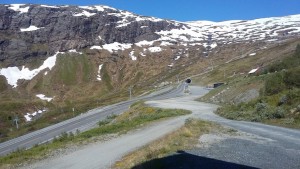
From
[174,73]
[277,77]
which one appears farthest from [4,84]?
[277,77]

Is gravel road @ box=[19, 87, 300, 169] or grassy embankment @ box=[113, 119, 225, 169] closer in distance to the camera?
gravel road @ box=[19, 87, 300, 169]

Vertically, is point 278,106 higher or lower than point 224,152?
lower

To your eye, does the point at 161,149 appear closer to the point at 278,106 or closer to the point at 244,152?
the point at 244,152

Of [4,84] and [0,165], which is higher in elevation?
[0,165]

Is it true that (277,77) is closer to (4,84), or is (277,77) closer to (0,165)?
(0,165)

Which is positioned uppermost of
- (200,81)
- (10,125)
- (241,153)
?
(241,153)

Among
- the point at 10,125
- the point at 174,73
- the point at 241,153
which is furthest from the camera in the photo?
the point at 174,73

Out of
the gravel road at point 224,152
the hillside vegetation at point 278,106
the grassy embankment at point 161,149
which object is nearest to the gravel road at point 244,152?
the gravel road at point 224,152

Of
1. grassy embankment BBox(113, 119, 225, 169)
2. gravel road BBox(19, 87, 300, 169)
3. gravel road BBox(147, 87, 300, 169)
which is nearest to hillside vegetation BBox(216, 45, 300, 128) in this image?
gravel road BBox(19, 87, 300, 169)

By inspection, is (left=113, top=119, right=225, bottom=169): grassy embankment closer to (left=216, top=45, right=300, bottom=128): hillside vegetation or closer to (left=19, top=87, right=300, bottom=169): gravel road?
(left=19, top=87, right=300, bottom=169): gravel road

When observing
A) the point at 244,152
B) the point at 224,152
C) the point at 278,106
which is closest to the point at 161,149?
the point at 224,152

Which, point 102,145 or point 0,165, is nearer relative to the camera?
point 0,165

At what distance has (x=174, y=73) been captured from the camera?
185750mm

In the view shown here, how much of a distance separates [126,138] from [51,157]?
6.21 meters
